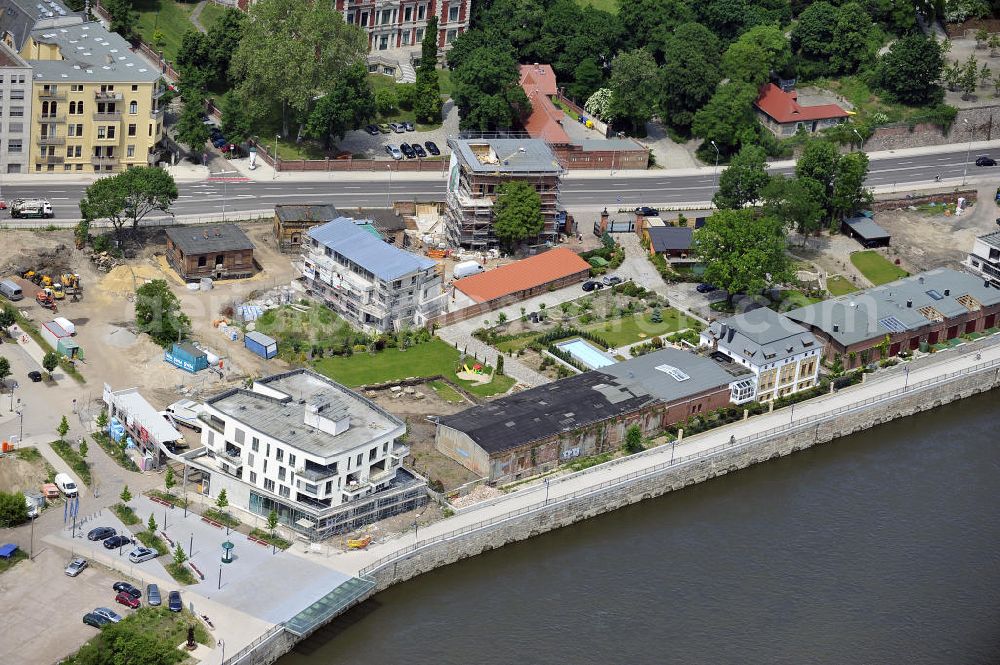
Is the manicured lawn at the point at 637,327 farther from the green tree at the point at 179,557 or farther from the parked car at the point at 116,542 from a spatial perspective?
the parked car at the point at 116,542

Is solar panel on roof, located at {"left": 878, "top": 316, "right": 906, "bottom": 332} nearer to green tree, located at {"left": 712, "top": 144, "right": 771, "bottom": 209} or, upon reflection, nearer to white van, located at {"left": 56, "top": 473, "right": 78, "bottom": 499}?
green tree, located at {"left": 712, "top": 144, "right": 771, "bottom": 209}

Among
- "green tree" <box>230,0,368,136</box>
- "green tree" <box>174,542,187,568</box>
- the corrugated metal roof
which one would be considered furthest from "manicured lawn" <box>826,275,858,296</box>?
"green tree" <box>174,542,187,568</box>

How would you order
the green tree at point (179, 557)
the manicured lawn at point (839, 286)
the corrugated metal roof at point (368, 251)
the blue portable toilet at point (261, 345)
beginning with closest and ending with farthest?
the green tree at point (179, 557), the blue portable toilet at point (261, 345), the corrugated metal roof at point (368, 251), the manicured lawn at point (839, 286)

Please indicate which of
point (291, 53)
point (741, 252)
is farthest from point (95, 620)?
point (291, 53)

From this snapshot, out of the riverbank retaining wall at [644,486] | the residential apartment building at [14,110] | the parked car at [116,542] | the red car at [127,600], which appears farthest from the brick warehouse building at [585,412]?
the residential apartment building at [14,110]

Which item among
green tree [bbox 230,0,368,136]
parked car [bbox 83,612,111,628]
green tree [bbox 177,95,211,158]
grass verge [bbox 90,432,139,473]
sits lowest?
parked car [bbox 83,612,111,628]

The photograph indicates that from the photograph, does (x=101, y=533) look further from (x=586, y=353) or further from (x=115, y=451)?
(x=586, y=353)

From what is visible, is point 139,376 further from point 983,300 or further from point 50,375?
point 983,300
